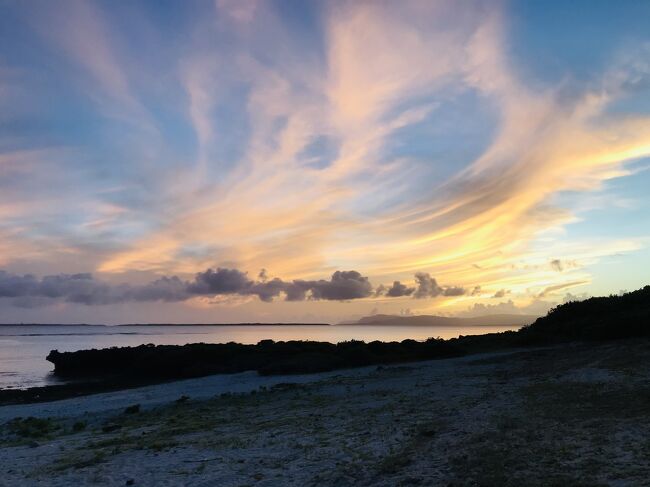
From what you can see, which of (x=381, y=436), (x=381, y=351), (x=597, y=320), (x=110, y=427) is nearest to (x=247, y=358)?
(x=381, y=351)

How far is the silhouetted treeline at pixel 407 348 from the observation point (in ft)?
110

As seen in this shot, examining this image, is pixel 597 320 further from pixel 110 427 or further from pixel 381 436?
pixel 110 427

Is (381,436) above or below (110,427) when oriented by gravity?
above

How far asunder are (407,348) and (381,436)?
29353 millimetres

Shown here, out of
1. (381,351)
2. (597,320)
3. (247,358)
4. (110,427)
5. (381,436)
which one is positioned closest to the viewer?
(381,436)

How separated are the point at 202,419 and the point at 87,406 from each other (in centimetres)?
1161

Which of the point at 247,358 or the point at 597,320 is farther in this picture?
the point at 247,358

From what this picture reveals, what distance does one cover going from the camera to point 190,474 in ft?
33.1

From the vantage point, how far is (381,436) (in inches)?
476

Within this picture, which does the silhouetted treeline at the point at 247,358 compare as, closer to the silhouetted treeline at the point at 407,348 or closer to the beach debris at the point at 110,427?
the silhouetted treeline at the point at 407,348

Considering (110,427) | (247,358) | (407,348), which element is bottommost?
(110,427)

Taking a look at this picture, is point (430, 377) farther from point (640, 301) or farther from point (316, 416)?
point (640, 301)

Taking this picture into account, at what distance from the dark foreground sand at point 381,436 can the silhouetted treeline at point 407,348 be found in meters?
11.1

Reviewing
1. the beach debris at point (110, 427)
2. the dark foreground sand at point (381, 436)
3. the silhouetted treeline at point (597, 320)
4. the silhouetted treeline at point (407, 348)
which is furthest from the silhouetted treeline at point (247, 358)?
the beach debris at point (110, 427)
